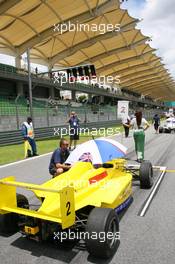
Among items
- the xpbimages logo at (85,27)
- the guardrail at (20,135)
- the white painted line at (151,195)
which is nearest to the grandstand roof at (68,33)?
the xpbimages logo at (85,27)

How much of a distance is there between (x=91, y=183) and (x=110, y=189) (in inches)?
12.6

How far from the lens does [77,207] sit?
406cm

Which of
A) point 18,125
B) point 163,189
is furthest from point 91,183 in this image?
point 18,125

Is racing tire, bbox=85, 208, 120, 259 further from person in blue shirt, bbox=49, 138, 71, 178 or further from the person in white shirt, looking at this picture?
the person in white shirt

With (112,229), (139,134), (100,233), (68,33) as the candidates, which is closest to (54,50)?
(68,33)

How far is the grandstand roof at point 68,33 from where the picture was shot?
29750mm

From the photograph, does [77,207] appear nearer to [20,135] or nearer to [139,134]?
[139,134]

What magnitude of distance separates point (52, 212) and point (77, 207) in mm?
341

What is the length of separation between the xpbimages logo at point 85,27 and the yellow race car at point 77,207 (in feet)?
100

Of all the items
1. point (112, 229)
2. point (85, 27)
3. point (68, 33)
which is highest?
point (85, 27)

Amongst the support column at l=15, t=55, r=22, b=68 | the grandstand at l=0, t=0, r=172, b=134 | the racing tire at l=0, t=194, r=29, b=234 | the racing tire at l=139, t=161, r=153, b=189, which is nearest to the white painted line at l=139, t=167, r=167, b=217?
the racing tire at l=139, t=161, r=153, b=189

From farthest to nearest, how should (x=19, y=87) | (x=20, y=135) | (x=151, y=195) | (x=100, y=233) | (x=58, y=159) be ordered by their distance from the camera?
(x=19, y=87)
(x=20, y=135)
(x=151, y=195)
(x=58, y=159)
(x=100, y=233)

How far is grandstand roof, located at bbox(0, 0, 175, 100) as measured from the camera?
2975 centimetres

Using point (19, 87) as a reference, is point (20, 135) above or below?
below
